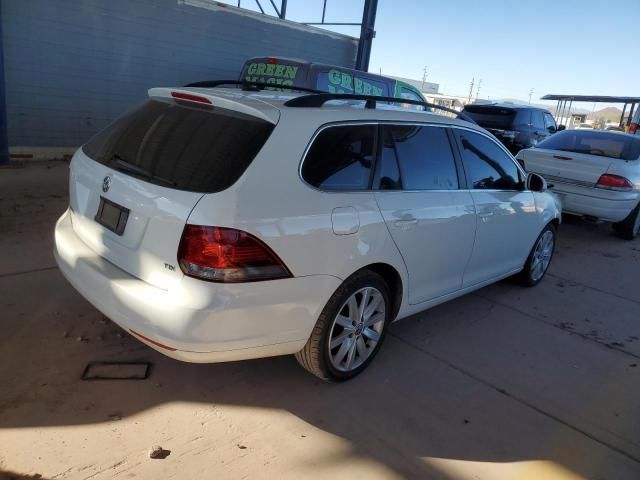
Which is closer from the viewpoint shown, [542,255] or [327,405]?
[327,405]

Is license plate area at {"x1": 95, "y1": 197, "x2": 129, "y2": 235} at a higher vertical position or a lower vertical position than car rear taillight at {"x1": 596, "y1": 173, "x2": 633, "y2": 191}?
lower

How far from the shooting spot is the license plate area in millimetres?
2768

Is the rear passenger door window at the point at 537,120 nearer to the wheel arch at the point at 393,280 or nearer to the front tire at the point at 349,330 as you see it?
the wheel arch at the point at 393,280

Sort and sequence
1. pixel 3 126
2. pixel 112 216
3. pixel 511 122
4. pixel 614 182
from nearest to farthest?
pixel 112 216 → pixel 614 182 → pixel 3 126 → pixel 511 122

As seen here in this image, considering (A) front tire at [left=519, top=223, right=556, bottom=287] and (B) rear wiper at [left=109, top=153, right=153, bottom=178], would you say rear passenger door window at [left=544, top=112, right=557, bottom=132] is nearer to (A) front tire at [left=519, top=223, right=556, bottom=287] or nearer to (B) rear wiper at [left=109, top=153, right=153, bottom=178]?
(A) front tire at [left=519, top=223, right=556, bottom=287]

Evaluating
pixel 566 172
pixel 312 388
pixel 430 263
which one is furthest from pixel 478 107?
pixel 312 388

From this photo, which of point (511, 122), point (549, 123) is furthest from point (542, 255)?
point (549, 123)

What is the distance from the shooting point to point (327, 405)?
311 centimetres

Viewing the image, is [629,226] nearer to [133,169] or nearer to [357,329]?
[357,329]

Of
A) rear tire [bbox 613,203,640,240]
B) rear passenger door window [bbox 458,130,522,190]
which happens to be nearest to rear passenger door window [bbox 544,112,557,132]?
rear tire [bbox 613,203,640,240]

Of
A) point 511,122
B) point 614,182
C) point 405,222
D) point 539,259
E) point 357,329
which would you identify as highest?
point 511,122

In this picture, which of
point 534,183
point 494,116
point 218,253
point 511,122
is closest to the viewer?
point 218,253

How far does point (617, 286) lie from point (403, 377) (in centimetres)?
359

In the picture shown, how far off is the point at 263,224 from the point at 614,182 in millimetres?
6221
